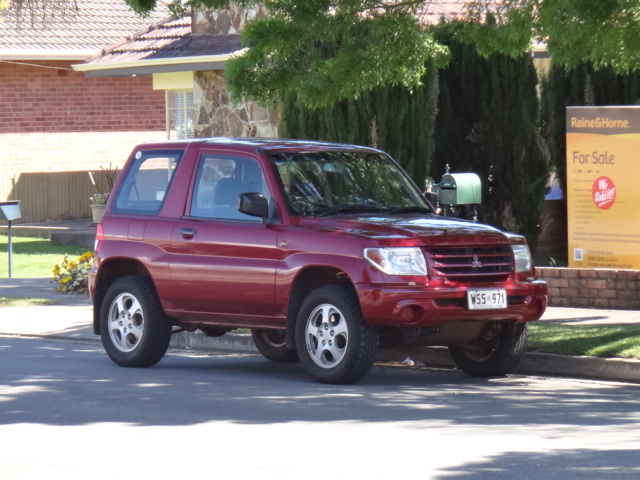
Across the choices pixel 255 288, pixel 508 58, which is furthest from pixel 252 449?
pixel 508 58

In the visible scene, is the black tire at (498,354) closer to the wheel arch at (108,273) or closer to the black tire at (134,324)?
the black tire at (134,324)

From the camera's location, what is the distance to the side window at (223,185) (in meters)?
11.8

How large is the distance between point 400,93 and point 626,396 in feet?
24.7

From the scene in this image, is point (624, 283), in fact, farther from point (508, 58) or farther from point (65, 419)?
point (65, 419)

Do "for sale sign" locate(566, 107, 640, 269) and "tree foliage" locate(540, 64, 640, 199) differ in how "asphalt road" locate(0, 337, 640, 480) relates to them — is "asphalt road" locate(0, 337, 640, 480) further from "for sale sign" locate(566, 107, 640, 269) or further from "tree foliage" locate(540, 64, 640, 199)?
"tree foliage" locate(540, 64, 640, 199)

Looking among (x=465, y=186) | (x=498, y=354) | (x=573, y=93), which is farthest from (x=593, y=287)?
(x=498, y=354)

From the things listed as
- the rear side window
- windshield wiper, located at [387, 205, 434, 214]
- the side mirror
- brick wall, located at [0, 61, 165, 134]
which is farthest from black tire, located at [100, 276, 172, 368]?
brick wall, located at [0, 61, 165, 134]

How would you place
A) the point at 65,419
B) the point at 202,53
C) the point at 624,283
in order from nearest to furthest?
the point at 65,419, the point at 624,283, the point at 202,53

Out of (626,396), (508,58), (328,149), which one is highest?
(508,58)

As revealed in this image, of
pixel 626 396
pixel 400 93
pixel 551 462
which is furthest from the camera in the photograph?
pixel 400 93

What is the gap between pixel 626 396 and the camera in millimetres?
10641

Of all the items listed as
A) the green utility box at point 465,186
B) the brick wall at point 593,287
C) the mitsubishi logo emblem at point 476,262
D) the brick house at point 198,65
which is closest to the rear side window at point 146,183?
the mitsubishi logo emblem at point 476,262

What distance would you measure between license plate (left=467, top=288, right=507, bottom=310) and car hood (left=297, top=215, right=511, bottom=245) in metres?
0.41

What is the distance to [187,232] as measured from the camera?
1189 cm
